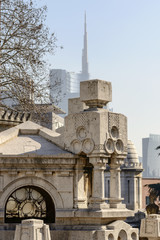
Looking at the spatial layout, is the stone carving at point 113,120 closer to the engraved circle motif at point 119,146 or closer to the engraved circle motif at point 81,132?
the engraved circle motif at point 119,146

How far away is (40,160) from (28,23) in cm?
1334

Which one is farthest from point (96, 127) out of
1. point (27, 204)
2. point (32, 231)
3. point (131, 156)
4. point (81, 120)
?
point (131, 156)

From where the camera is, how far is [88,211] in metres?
15.7

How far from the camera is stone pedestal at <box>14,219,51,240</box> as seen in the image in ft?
44.9

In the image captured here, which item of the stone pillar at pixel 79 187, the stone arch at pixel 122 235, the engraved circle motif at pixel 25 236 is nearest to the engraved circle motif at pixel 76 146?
the stone pillar at pixel 79 187

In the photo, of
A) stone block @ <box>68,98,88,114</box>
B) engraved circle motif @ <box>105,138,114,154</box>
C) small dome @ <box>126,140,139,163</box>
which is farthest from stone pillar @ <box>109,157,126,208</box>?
small dome @ <box>126,140,139,163</box>

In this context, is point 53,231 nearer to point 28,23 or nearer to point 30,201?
point 30,201

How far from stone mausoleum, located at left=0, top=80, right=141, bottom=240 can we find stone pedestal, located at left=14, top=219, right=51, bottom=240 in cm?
191

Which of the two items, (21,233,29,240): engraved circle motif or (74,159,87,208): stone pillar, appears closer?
(21,233,29,240): engraved circle motif

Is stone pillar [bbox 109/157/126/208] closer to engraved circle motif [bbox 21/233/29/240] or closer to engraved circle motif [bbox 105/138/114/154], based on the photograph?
engraved circle motif [bbox 105/138/114/154]

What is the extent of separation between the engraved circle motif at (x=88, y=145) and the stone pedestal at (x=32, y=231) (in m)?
2.58

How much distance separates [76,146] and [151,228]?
3204mm

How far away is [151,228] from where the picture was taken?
17.5 meters

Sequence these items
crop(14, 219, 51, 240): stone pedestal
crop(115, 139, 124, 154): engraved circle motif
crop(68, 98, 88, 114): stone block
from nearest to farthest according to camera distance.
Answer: crop(14, 219, 51, 240): stone pedestal, crop(115, 139, 124, 154): engraved circle motif, crop(68, 98, 88, 114): stone block
